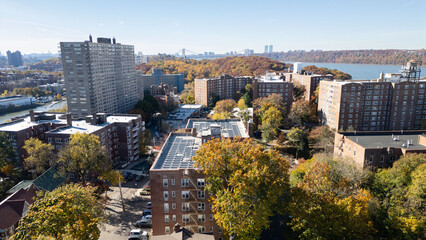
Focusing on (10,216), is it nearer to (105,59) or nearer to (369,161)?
(369,161)

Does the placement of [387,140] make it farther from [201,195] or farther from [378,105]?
[378,105]

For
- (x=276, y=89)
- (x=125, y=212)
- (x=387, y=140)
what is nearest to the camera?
(x=125, y=212)

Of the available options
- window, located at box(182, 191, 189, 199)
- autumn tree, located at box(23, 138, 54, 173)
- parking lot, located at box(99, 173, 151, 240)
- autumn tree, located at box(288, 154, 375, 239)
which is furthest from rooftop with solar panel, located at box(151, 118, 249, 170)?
autumn tree, located at box(23, 138, 54, 173)

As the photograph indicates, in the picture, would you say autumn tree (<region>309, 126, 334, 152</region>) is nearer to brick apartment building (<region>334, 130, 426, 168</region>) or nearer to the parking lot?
brick apartment building (<region>334, 130, 426, 168</region>)

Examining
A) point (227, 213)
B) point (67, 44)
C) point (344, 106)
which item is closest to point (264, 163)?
point (227, 213)

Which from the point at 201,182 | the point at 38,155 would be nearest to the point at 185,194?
the point at 201,182

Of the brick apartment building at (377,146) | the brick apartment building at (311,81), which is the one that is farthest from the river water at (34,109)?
the brick apartment building at (377,146)

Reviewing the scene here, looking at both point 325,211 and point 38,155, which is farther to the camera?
point 38,155
